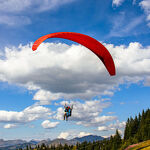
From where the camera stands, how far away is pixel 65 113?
25.6m

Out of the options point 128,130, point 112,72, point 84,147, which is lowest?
point 84,147

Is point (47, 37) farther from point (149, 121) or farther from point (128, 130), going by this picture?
point (128, 130)

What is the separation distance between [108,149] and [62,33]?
111441 millimetres

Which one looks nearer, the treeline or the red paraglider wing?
the red paraglider wing

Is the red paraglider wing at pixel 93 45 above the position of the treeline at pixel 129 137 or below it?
above

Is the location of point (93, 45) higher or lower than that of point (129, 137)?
higher

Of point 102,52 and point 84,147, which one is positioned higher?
point 102,52

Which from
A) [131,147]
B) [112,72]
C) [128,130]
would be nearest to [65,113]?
[112,72]

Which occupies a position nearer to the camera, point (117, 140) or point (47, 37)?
point (47, 37)

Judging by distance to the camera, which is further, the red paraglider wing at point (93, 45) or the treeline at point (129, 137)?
the treeline at point (129, 137)

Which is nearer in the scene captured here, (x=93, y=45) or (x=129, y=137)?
(x=93, y=45)

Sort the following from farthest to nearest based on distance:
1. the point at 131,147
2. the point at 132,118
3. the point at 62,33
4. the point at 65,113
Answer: the point at 132,118
the point at 131,147
the point at 65,113
the point at 62,33

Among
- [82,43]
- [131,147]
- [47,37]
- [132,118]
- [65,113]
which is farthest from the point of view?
[132,118]

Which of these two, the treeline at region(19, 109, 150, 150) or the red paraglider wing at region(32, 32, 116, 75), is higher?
the red paraglider wing at region(32, 32, 116, 75)
